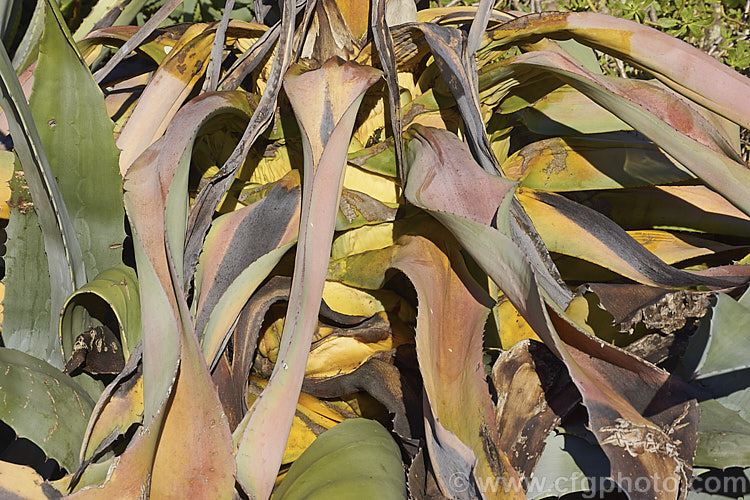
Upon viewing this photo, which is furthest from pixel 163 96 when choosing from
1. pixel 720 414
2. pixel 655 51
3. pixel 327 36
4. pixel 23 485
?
pixel 720 414

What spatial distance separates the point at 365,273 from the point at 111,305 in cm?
Answer: 25

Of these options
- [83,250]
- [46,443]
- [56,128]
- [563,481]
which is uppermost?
[56,128]

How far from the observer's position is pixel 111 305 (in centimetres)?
65

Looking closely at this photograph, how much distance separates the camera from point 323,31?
0.82 metres

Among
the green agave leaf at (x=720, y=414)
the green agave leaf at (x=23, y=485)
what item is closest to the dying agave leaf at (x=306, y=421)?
the green agave leaf at (x=23, y=485)

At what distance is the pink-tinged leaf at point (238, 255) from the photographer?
26.1 inches

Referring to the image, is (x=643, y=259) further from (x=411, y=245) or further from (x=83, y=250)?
(x=83, y=250)

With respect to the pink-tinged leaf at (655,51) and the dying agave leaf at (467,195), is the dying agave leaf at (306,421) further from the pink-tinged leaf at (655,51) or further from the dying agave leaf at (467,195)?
the pink-tinged leaf at (655,51)

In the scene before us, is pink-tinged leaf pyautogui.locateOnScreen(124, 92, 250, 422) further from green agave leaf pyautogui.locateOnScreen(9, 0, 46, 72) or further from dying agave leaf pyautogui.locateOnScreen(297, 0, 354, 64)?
green agave leaf pyautogui.locateOnScreen(9, 0, 46, 72)

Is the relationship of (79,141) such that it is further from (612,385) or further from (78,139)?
(612,385)

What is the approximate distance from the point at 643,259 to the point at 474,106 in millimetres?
245

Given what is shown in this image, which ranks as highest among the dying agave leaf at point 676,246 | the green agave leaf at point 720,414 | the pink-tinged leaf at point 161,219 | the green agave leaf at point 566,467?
the pink-tinged leaf at point 161,219

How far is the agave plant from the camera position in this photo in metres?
0.59

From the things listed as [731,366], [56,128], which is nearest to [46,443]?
[56,128]
